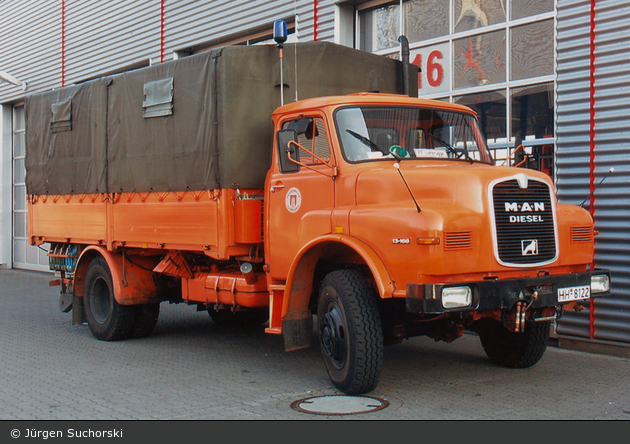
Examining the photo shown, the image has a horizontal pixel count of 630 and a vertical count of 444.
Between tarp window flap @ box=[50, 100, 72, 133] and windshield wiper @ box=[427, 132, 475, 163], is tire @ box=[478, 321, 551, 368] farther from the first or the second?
tarp window flap @ box=[50, 100, 72, 133]

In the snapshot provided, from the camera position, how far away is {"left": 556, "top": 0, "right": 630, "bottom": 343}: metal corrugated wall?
8.36 meters

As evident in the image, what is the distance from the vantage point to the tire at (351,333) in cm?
630

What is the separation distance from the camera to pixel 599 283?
6.75 metres

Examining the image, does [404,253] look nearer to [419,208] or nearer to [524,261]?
[419,208]

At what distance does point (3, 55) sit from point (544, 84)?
17.4 meters

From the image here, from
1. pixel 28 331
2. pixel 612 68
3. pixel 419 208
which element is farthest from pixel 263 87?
pixel 28 331

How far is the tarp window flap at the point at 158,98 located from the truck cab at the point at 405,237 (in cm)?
172

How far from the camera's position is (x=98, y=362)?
27.5 ft

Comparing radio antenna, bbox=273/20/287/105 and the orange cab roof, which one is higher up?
radio antenna, bbox=273/20/287/105

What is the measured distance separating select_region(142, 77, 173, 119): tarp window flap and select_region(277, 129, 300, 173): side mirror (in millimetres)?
2174

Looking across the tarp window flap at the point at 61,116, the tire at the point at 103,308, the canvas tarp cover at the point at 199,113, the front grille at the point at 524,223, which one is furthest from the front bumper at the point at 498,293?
the tarp window flap at the point at 61,116

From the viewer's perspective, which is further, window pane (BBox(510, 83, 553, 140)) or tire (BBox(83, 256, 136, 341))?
tire (BBox(83, 256, 136, 341))

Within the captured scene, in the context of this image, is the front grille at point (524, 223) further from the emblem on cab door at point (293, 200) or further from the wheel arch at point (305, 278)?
the emblem on cab door at point (293, 200)

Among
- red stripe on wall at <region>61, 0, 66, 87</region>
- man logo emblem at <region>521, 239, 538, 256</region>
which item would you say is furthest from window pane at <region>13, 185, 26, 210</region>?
man logo emblem at <region>521, 239, 538, 256</region>
